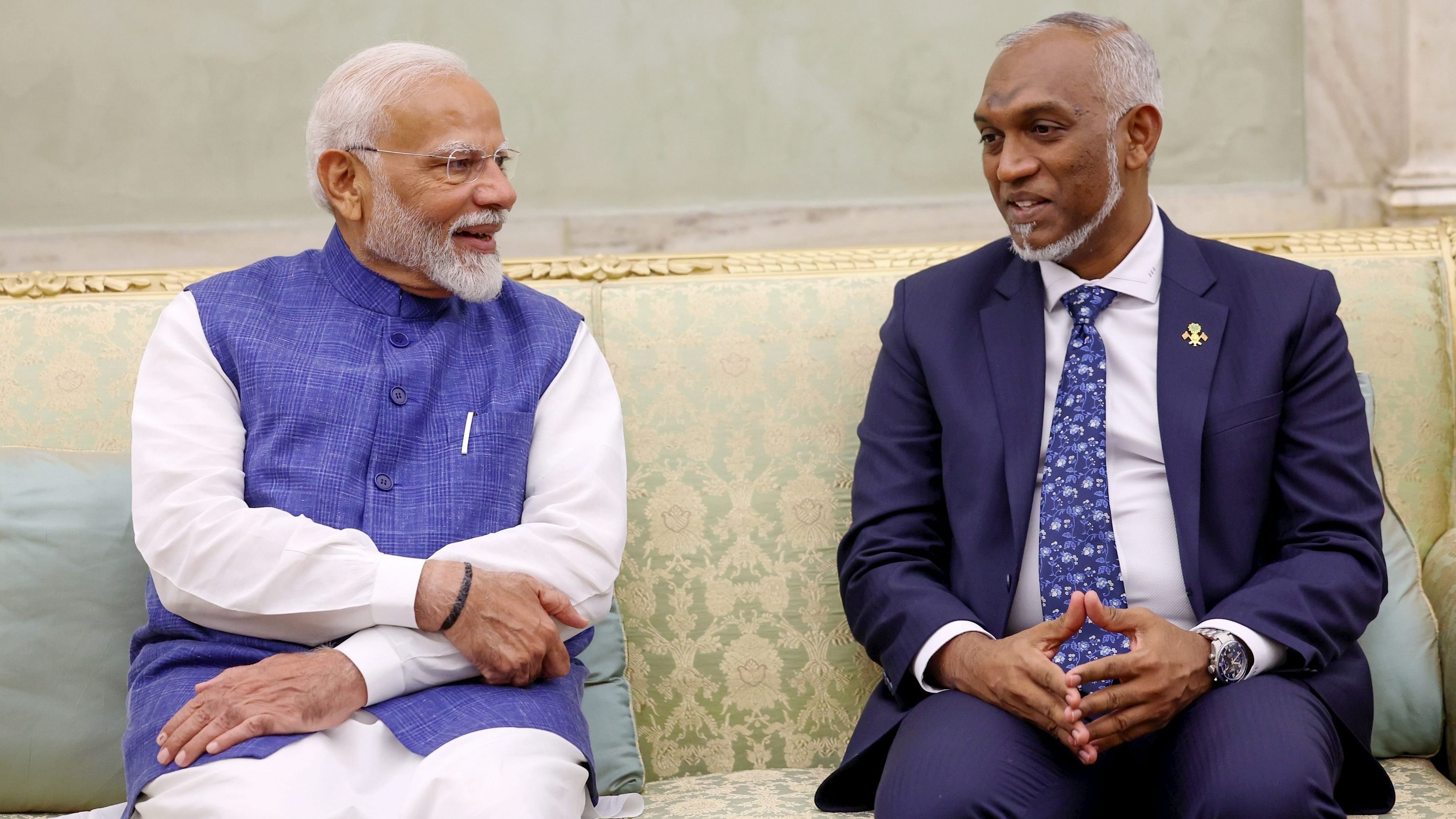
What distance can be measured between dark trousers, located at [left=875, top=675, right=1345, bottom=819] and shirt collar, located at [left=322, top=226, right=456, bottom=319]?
1.10 meters

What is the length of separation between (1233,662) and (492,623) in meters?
1.11

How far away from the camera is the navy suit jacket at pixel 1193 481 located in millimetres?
2039

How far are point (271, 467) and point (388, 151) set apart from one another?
0.59 meters

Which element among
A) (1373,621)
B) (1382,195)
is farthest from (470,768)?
(1382,195)

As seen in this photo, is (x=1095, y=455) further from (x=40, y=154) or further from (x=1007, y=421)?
(x=40, y=154)

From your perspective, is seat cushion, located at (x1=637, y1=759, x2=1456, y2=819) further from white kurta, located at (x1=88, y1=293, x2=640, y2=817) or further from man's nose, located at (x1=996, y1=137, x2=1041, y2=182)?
man's nose, located at (x1=996, y1=137, x2=1041, y2=182)

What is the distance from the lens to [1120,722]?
1.88 meters

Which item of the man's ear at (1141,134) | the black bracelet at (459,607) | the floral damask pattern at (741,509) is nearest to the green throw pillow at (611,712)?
the floral damask pattern at (741,509)

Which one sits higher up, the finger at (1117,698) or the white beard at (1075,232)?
the white beard at (1075,232)

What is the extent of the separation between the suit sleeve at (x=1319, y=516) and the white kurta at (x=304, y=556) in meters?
1.03

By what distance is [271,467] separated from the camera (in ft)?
6.81

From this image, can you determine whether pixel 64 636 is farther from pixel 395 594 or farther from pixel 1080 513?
pixel 1080 513

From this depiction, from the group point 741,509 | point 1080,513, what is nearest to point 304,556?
point 741,509

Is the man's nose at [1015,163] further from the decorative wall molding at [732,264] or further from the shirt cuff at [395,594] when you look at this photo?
the shirt cuff at [395,594]
